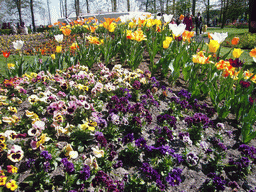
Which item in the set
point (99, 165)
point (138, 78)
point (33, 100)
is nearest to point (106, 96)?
point (138, 78)

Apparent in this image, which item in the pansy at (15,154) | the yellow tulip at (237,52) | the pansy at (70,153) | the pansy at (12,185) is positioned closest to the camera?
the pansy at (12,185)

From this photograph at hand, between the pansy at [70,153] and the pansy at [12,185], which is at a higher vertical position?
the pansy at [70,153]

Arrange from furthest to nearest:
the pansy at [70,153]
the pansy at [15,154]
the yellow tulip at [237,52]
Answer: the yellow tulip at [237,52] → the pansy at [70,153] → the pansy at [15,154]

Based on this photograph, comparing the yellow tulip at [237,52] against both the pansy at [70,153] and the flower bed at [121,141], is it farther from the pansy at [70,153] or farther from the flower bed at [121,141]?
the pansy at [70,153]

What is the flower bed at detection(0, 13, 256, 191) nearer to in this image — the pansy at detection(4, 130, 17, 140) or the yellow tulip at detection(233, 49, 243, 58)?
the pansy at detection(4, 130, 17, 140)

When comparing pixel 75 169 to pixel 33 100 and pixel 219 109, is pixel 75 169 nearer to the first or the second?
pixel 33 100

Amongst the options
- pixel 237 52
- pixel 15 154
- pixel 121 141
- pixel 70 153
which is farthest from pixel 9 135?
pixel 237 52

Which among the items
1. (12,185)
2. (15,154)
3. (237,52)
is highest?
(237,52)

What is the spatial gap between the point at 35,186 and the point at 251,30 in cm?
1669

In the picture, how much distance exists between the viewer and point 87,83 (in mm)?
3229

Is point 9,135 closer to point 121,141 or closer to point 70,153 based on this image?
point 70,153

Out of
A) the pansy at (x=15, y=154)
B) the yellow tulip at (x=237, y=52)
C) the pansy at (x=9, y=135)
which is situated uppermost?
the yellow tulip at (x=237, y=52)

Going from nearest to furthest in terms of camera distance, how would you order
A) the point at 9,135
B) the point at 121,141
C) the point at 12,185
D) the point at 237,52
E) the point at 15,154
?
the point at 12,185
the point at 15,154
the point at 9,135
the point at 121,141
the point at 237,52

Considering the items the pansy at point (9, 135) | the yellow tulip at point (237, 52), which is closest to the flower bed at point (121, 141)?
the pansy at point (9, 135)
